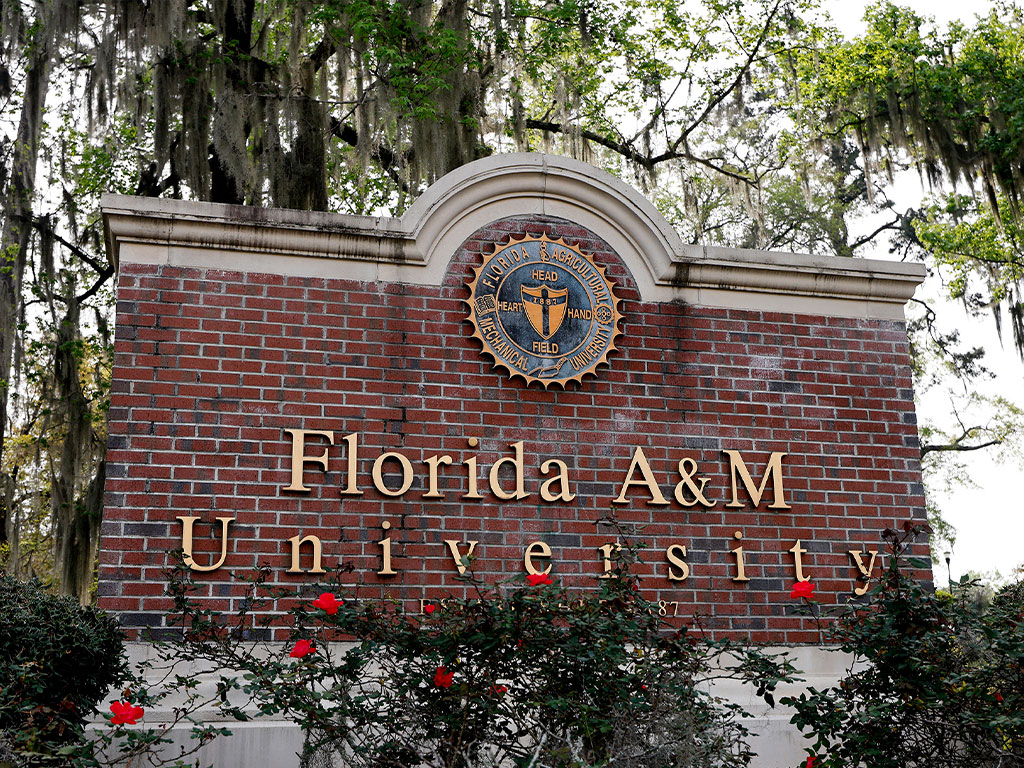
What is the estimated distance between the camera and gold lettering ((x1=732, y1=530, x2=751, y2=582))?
6.80 metres

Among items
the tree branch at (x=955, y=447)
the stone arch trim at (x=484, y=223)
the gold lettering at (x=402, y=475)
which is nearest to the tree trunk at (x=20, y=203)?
the stone arch trim at (x=484, y=223)

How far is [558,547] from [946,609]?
7.63 ft

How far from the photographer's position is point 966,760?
4.84m

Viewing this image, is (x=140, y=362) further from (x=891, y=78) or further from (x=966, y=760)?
(x=891, y=78)

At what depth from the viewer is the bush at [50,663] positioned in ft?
15.1

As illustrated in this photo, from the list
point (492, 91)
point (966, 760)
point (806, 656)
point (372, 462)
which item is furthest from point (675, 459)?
point (492, 91)

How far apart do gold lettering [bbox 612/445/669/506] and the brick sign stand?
0.01m

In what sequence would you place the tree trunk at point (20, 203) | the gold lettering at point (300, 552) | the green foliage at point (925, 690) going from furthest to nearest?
the tree trunk at point (20, 203) < the gold lettering at point (300, 552) < the green foliage at point (925, 690)

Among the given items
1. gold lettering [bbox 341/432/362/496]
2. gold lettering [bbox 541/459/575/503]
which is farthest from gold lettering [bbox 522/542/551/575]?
gold lettering [bbox 341/432/362/496]

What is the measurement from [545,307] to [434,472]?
1.27m

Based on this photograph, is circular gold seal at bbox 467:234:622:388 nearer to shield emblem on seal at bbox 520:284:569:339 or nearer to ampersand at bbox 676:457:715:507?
shield emblem on seal at bbox 520:284:569:339

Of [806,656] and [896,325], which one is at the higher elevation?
[896,325]

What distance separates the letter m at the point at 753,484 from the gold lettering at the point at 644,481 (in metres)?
0.48

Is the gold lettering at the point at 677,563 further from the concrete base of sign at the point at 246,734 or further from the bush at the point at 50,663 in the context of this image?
the bush at the point at 50,663
